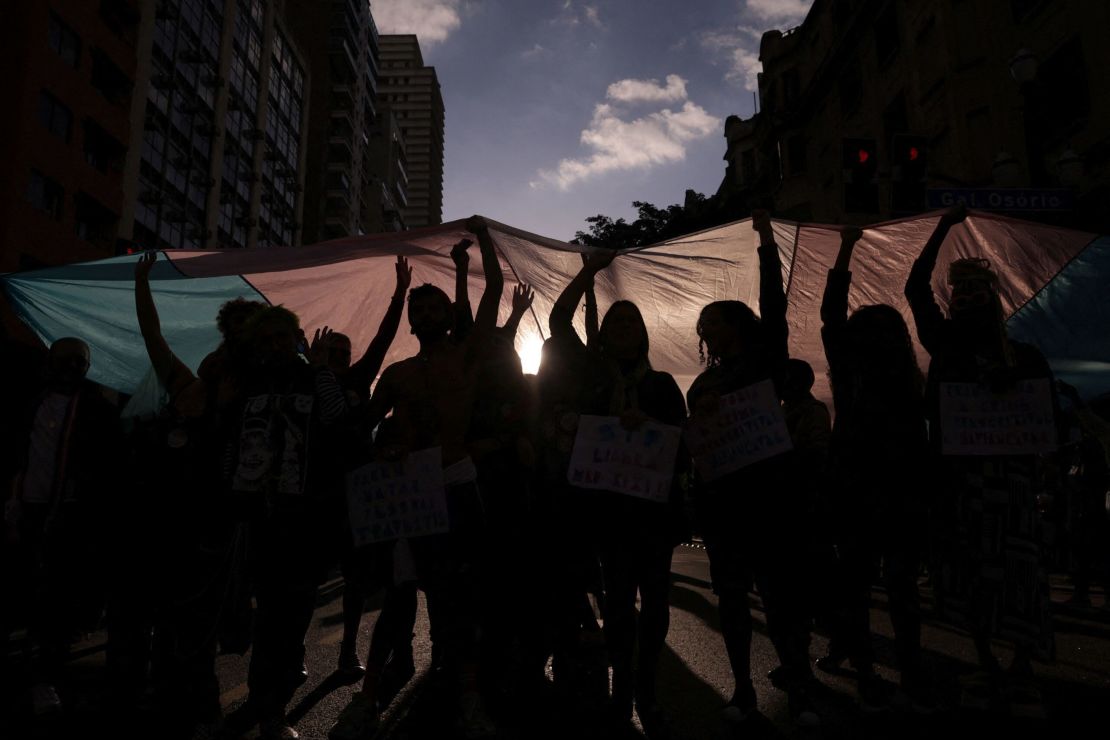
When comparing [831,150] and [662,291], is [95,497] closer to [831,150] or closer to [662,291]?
[662,291]

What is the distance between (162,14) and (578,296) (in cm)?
3716

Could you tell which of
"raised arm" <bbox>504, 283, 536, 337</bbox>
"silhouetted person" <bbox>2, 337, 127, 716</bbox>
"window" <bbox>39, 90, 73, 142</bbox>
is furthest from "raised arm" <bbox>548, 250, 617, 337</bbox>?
"window" <bbox>39, 90, 73, 142</bbox>

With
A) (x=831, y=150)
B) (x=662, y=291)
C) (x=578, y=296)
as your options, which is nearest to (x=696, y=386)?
(x=578, y=296)

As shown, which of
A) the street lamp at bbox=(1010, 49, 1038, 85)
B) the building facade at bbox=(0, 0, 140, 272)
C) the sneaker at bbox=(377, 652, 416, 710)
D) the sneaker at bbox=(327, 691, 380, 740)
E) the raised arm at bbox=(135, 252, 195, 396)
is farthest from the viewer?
the building facade at bbox=(0, 0, 140, 272)

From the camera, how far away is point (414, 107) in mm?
121125

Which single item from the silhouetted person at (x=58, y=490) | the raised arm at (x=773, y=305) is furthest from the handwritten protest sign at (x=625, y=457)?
the silhouetted person at (x=58, y=490)

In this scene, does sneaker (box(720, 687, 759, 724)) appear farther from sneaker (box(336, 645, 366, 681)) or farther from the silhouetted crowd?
sneaker (box(336, 645, 366, 681))

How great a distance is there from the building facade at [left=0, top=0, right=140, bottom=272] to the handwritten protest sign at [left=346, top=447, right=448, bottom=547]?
77.7 feet

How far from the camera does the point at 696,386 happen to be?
3.53 meters

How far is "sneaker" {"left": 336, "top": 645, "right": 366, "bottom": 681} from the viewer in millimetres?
4074

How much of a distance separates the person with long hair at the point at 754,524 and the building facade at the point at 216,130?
28.1m

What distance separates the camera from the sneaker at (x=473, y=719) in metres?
2.88

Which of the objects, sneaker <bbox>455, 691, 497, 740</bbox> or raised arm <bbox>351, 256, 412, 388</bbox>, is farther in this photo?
raised arm <bbox>351, 256, 412, 388</bbox>

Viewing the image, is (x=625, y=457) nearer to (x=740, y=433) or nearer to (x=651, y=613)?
(x=740, y=433)
